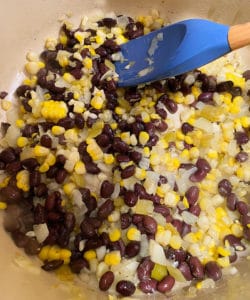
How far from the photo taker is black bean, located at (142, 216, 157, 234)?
1.59 meters

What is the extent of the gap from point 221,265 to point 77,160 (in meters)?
0.56

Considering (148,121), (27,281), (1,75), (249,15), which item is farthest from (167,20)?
(27,281)

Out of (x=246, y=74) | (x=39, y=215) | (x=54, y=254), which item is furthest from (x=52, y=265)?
(x=246, y=74)

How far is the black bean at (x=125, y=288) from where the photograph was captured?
1.53 m

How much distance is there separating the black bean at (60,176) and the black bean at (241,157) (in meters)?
0.58

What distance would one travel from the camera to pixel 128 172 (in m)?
1.63

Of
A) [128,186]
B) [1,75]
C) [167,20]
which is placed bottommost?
[128,186]

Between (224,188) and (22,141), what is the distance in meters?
0.68

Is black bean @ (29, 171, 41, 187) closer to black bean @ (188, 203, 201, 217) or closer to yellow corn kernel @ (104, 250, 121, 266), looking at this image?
yellow corn kernel @ (104, 250, 121, 266)

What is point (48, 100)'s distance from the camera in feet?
5.88

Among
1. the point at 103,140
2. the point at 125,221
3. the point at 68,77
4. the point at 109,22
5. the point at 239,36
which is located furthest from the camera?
the point at 109,22

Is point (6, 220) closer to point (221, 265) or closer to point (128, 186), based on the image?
point (128, 186)

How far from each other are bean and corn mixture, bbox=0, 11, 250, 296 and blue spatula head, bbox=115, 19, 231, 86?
0.06 m

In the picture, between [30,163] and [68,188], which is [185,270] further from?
[30,163]
